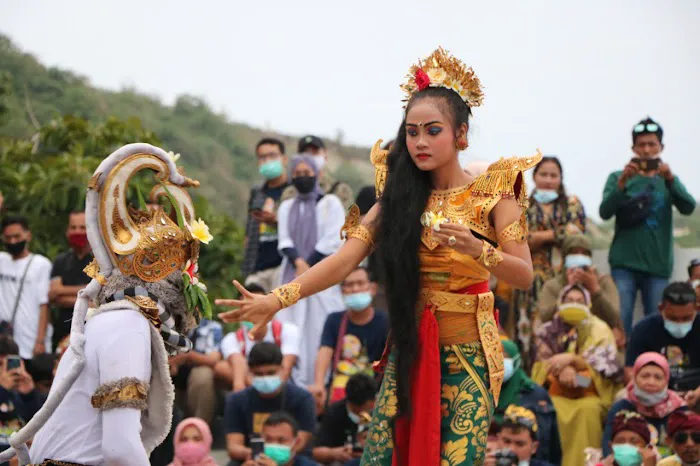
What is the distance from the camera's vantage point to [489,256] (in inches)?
189

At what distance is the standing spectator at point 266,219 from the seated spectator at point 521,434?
314 cm

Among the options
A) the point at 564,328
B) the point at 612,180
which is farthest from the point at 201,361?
the point at 612,180

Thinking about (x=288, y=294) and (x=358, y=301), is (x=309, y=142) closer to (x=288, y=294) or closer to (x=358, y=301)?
(x=358, y=301)

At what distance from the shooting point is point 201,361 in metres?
10.1

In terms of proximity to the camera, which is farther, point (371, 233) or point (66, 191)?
point (66, 191)

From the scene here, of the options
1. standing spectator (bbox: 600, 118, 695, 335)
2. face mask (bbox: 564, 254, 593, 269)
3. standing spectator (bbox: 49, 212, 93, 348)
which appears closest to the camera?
face mask (bbox: 564, 254, 593, 269)

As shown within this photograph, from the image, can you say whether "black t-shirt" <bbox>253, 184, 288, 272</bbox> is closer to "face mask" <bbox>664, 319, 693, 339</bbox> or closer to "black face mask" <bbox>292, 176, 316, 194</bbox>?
"black face mask" <bbox>292, 176, 316, 194</bbox>

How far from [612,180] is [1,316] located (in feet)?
18.1

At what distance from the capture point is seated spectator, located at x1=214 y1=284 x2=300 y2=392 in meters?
9.73

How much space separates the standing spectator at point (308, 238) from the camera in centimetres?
1041

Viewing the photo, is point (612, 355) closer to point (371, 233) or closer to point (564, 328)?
point (564, 328)

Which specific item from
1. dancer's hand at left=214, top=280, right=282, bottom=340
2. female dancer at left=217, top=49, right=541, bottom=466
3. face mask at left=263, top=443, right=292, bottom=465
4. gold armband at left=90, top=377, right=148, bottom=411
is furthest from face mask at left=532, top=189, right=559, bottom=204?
gold armband at left=90, top=377, right=148, bottom=411

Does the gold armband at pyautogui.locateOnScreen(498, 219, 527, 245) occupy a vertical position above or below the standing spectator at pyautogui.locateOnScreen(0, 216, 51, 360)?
above

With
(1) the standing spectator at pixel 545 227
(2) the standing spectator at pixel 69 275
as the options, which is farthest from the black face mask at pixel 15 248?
(1) the standing spectator at pixel 545 227
